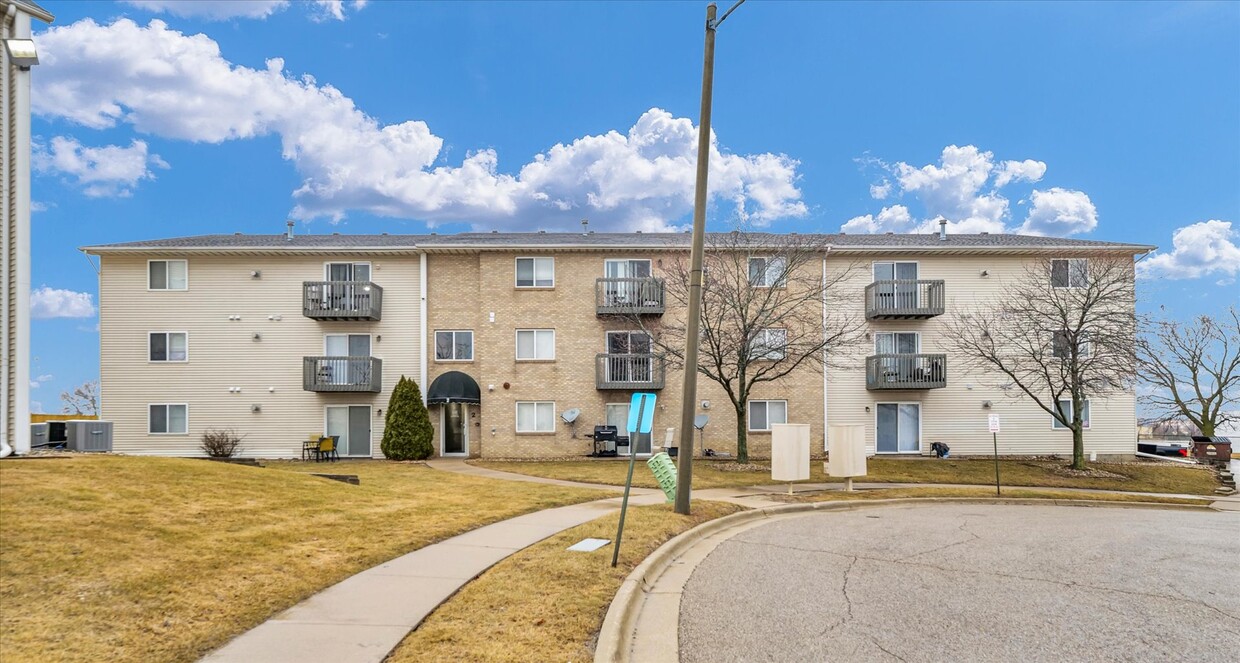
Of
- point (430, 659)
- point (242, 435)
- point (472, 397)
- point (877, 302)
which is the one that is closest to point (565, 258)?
point (472, 397)

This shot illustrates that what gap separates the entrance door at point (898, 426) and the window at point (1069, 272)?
7.04 m

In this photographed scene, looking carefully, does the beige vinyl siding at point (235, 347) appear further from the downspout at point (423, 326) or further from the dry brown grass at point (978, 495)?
the dry brown grass at point (978, 495)

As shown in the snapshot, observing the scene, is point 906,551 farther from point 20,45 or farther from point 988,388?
point 988,388

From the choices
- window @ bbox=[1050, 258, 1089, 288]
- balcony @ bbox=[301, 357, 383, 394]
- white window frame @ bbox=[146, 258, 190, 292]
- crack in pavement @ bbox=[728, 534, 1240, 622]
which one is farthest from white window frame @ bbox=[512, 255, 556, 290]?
window @ bbox=[1050, 258, 1089, 288]

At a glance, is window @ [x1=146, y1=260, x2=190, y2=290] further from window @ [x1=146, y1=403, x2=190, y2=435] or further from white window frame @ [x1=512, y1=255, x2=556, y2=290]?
white window frame @ [x1=512, y1=255, x2=556, y2=290]

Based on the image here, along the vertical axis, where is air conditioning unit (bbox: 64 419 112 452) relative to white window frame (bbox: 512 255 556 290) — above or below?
below

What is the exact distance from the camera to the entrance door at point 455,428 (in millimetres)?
27422

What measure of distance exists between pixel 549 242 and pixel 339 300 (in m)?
8.14

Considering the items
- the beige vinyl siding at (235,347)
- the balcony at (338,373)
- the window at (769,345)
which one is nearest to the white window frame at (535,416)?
the beige vinyl siding at (235,347)

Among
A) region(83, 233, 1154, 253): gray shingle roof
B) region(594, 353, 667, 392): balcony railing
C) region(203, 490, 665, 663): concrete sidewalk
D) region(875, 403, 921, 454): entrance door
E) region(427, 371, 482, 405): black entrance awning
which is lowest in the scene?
region(875, 403, 921, 454): entrance door

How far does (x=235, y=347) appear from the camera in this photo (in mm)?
26938

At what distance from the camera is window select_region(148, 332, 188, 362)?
26.9 m

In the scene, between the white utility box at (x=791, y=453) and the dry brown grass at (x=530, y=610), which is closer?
the dry brown grass at (x=530, y=610)

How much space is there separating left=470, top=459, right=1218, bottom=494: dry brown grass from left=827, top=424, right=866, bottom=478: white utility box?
2378mm
